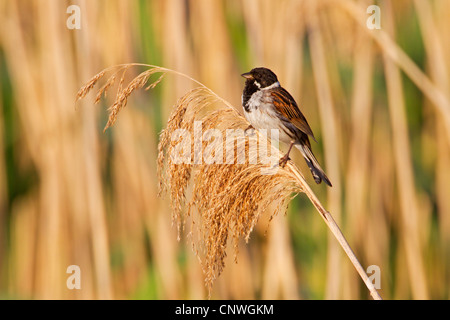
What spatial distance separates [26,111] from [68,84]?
281 mm

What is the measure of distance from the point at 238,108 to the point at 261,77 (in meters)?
0.61

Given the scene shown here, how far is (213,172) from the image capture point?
1.50m

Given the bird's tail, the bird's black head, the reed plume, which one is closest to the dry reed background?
the bird's black head

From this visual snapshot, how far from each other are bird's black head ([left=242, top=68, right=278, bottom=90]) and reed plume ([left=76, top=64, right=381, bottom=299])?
0.51m

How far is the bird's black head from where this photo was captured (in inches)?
80.6

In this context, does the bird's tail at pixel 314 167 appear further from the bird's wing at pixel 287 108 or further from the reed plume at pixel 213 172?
the reed plume at pixel 213 172

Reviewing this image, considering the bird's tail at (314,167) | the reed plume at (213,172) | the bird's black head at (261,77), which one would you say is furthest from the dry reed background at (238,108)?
the reed plume at (213,172)

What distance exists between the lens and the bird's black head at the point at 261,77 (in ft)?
6.72

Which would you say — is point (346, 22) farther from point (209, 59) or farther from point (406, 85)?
point (209, 59)

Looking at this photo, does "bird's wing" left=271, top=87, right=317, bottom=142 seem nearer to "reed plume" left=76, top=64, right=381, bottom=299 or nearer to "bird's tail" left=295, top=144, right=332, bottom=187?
"bird's tail" left=295, top=144, right=332, bottom=187

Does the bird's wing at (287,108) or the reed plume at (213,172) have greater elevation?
the bird's wing at (287,108)

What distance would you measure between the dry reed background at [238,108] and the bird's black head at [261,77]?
16.1 inches

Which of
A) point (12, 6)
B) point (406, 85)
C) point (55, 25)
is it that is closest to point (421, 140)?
point (406, 85)

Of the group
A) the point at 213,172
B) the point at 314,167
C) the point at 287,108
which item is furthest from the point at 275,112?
the point at 213,172
